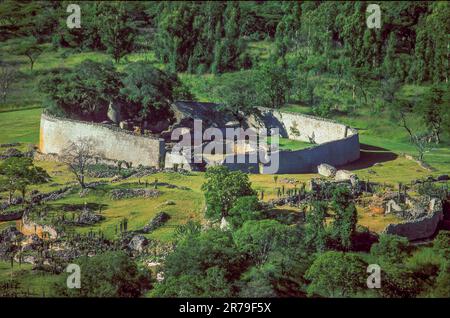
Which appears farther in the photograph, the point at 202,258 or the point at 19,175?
the point at 19,175

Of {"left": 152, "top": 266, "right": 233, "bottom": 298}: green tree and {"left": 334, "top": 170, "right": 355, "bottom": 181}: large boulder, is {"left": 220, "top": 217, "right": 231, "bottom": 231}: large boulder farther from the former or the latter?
{"left": 334, "top": 170, "right": 355, "bottom": 181}: large boulder

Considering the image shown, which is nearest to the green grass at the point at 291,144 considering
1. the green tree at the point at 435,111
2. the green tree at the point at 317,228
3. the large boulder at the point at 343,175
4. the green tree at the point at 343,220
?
the green tree at the point at 435,111

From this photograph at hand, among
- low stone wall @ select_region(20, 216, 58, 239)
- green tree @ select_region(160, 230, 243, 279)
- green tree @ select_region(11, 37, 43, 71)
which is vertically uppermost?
green tree @ select_region(11, 37, 43, 71)

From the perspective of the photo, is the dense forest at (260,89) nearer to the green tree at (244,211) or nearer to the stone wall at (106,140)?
the green tree at (244,211)

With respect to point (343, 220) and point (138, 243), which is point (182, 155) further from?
point (343, 220)

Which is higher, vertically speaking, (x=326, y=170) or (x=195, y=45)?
(x=195, y=45)

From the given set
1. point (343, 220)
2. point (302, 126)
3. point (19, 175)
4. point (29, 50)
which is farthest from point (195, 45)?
point (343, 220)

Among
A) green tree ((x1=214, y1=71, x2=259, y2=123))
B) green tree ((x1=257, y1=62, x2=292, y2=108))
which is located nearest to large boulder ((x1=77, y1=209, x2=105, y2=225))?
green tree ((x1=214, y1=71, x2=259, y2=123))
